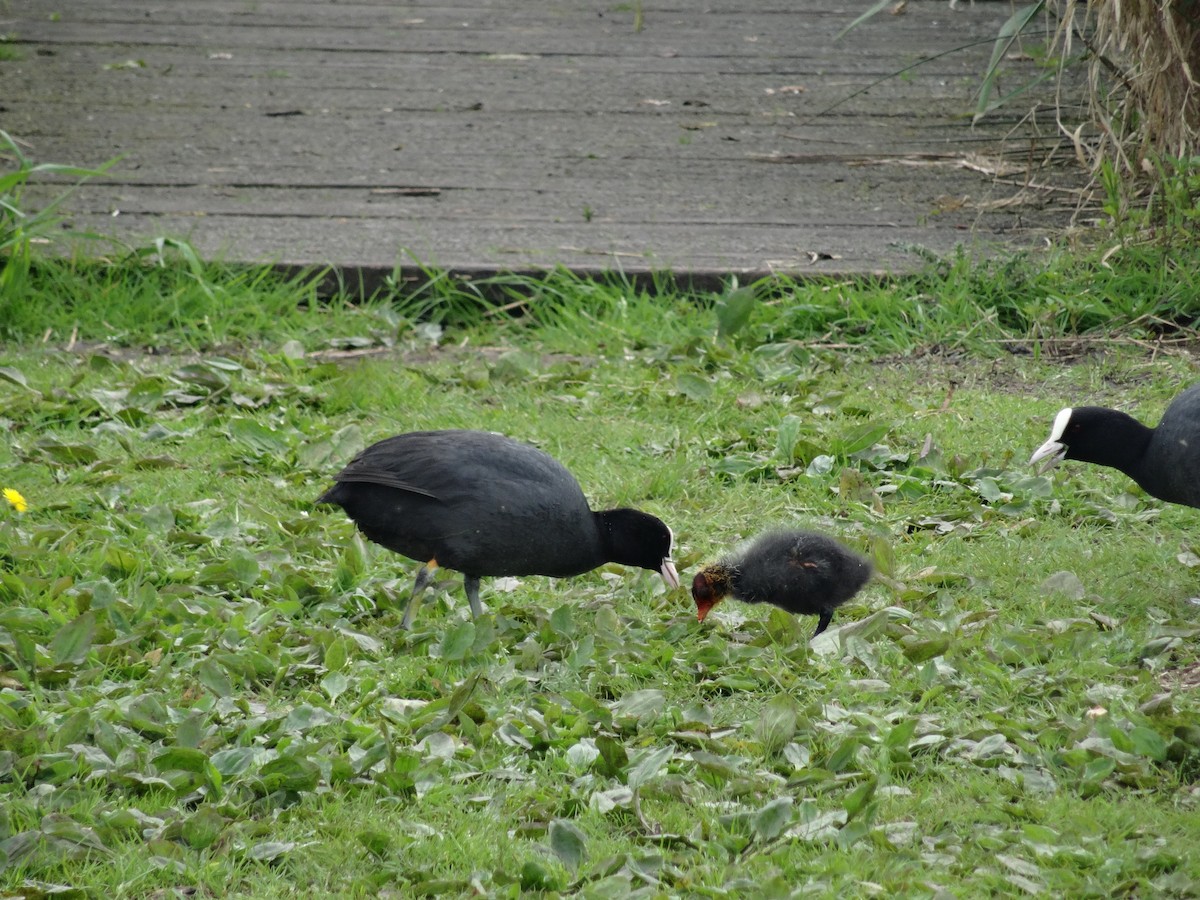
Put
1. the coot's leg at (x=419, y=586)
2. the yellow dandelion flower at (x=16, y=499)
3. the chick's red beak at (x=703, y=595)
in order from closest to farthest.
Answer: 1. the chick's red beak at (x=703, y=595)
2. the coot's leg at (x=419, y=586)
3. the yellow dandelion flower at (x=16, y=499)

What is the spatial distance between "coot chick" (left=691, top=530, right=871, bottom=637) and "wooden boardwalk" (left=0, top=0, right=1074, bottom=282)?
315 cm

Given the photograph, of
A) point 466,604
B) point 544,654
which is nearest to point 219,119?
point 466,604

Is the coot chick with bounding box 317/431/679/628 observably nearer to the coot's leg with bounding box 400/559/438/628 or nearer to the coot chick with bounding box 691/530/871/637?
the coot's leg with bounding box 400/559/438/628

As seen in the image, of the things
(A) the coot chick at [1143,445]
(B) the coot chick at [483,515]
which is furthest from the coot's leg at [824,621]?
(A) the coot chick at [1143,445]

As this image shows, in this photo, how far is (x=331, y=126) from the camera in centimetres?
938

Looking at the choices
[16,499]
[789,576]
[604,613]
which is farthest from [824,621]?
[16,499]

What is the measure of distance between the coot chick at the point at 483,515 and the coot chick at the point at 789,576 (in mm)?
141

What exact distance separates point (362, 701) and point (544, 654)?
60cm

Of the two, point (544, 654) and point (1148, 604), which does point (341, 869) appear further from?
point (1148, 604)

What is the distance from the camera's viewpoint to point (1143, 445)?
470 centimetres

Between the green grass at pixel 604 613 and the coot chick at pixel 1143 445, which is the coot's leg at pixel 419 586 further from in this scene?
the coot chick at pixel 1143 445

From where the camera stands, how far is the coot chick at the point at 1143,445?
4.48 meters

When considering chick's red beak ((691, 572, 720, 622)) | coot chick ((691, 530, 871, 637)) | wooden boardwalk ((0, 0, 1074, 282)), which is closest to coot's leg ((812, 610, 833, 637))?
coot chick ((691, 530, 871, 637))

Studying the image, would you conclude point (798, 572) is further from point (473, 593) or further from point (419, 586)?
point (419, 586)
